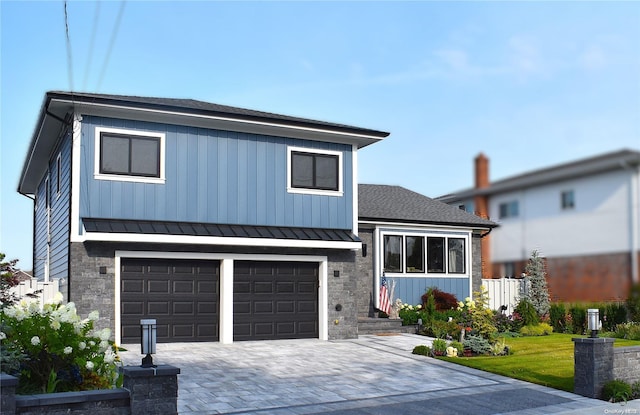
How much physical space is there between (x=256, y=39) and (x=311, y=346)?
15.5 meters

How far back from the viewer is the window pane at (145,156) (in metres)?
16.7

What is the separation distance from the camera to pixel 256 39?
7.17ft

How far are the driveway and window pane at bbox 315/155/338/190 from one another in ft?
17.0

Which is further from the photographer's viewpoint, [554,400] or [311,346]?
[311,346]

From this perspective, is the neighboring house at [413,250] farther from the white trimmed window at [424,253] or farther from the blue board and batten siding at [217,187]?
the blue board and batten siding at [217,187]

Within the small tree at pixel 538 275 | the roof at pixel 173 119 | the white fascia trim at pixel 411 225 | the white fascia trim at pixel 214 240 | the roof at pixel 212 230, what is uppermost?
the roof at pixel 173 119

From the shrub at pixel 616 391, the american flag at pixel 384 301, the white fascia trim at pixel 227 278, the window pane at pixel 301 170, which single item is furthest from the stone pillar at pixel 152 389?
the american flag at pixel 384 301

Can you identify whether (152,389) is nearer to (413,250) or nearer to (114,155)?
(114,155)

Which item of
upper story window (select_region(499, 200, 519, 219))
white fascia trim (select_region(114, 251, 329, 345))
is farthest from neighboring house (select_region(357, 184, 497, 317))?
upper story window (select_region(499, 200, 519, 219))

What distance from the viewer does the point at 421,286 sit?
22844 mm

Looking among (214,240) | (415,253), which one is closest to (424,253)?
(415,253)

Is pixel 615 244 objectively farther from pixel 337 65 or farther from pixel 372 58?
pixel 337 65

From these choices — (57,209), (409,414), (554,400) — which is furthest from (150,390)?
(57,209)

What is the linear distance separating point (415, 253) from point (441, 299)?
191 cm
